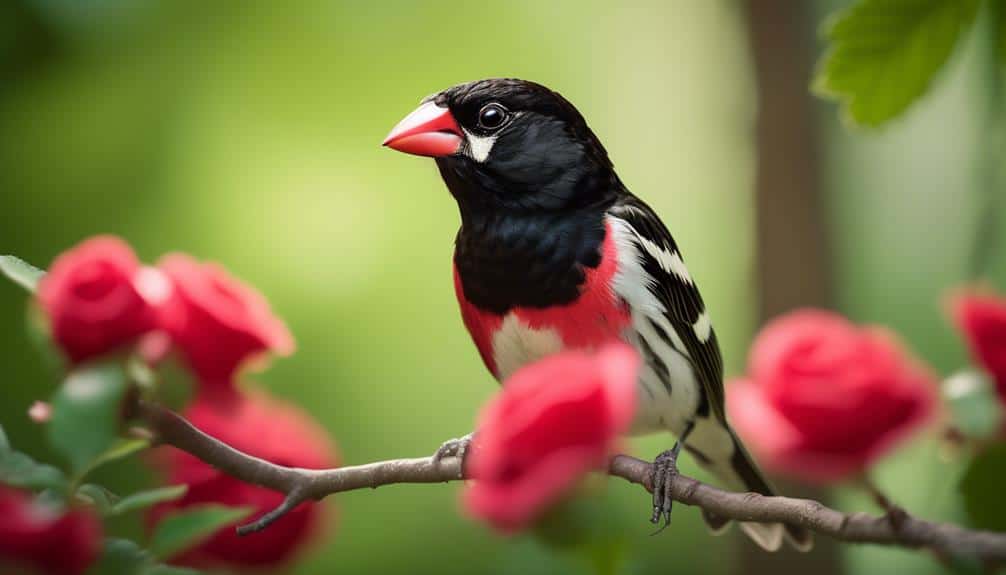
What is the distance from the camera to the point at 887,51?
840 mm

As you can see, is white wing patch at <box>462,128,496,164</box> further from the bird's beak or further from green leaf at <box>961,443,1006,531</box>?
green leaf at <box>961,443,1006,531</box>

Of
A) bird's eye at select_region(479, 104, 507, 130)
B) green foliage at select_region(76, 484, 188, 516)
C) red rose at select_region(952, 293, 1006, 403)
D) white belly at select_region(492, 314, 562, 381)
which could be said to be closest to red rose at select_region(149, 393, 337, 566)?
green foliage at select_region(76, 484, 188, 516)

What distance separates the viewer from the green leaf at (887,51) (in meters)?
0.80

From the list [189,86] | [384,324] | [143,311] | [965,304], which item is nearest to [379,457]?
[384,324]

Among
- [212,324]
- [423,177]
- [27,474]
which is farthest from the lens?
[423,177]

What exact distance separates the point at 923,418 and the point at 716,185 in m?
1.69

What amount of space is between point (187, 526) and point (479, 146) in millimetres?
662

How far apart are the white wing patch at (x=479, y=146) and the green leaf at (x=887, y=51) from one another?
390mm

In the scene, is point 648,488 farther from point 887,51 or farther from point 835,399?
point 887,51

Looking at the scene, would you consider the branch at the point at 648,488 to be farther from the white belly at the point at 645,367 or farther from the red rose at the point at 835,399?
the white belly at the point at 645,367

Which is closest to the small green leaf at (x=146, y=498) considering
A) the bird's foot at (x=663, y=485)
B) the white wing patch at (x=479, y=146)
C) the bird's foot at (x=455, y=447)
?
the bird's foot at (x=455, y=447)

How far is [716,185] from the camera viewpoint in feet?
8.38

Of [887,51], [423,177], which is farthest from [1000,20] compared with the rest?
[423,177]

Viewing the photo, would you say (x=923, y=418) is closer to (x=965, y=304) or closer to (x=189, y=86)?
(x=965, y=304)
